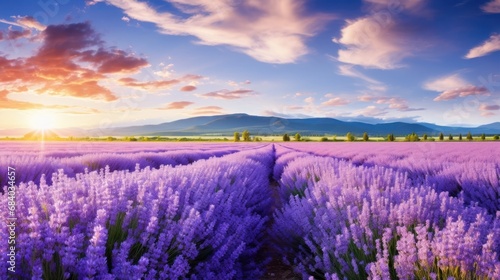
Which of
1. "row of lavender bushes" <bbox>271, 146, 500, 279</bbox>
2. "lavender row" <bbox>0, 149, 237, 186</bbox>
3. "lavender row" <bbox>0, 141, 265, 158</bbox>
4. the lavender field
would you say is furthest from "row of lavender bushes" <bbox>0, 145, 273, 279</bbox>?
"lavender row" <bbox>0, 141, 265, 158</bbox>

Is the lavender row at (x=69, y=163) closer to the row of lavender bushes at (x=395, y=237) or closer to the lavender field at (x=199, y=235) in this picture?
the lavender field at (x=199, y=235)

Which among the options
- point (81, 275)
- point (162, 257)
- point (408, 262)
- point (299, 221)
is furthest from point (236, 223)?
point (81, 275)

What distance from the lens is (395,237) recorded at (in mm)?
2398

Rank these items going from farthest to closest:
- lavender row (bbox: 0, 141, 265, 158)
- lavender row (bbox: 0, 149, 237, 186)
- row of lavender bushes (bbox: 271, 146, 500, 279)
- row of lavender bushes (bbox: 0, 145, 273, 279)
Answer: lavender row (bbox: 0, 141, 265, 158) < lavender row (bbox: 0, 149, 237, 186) < row of lavender bushes (bbox: 271, 146, 500, 279) < row of lavender bushes (bbox: 0, 145, 273, 279)

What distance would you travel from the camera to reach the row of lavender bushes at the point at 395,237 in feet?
5.78

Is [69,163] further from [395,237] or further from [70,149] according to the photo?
[70,149]

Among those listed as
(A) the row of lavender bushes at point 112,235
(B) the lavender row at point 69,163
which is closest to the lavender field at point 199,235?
(A) the row of lavender bushes at point 112,235

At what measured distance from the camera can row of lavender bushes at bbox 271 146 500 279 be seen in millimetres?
1763

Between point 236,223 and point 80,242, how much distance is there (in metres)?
1.60

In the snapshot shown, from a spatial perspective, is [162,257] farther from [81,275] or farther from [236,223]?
[236,223]

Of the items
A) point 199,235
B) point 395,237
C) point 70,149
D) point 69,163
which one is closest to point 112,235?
point 199,235

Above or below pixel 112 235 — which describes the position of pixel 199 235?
below

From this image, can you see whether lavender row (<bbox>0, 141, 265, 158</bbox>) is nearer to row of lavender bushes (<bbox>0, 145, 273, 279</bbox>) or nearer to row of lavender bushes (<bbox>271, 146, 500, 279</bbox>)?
row of lavender bushes (<bbox>0, 145, 273, 279</bbox>)

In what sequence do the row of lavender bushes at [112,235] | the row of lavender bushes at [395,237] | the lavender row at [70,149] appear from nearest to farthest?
the row of lavender bushes at [112,235]
the row of lavender bushes at [395,237]
the lavender row at [70,149]
